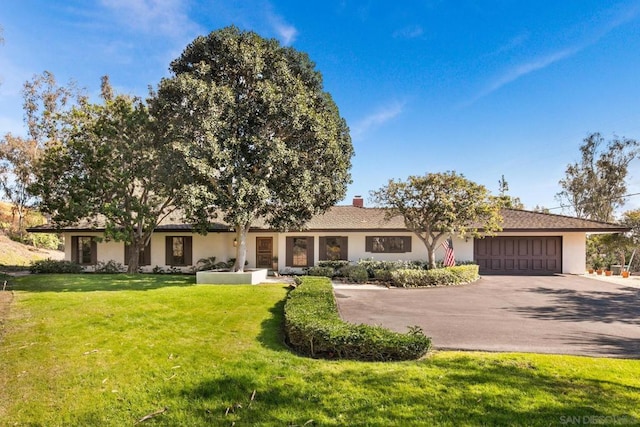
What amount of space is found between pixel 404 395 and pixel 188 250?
1766cm

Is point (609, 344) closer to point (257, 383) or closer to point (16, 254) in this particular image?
point (257, 383)

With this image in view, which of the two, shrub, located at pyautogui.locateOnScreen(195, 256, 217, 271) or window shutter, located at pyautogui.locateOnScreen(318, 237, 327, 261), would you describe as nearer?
shrub, located at pyautogui.locateOnScreen(195, 256, 217, 271)

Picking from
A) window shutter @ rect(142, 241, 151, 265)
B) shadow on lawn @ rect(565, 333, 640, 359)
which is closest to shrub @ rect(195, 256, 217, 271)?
window shutter @ rect(142, 241, 151, 265)

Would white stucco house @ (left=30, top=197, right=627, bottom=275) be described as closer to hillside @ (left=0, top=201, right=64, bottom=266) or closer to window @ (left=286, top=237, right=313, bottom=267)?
window @ (left=286, top=237, right=313, bottom=267)

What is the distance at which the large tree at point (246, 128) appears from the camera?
12633 millimetres

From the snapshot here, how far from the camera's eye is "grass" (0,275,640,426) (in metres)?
4.15

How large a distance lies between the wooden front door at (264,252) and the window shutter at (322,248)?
300 centimetres

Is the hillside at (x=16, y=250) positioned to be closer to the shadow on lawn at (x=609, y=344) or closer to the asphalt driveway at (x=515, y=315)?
the asphalt driveway at (x=515, y=315)

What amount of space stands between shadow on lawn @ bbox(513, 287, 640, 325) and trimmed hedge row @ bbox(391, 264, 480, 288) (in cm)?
283

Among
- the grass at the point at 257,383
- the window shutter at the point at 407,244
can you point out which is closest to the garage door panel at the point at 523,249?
the window shutter at the point at 407,244

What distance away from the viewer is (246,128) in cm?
1373

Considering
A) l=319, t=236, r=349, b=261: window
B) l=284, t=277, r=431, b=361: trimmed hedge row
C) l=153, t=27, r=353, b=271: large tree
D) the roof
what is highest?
l=153, t=27, r=353, b=271: large tree

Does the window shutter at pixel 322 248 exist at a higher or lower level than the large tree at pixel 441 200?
lower

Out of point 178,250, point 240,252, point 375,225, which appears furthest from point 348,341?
point 178,250
